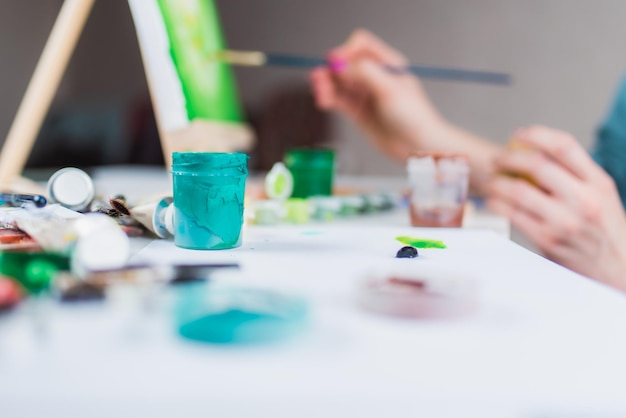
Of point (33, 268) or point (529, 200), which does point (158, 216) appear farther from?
point (529, 200)

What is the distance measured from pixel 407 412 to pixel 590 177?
2.29ft

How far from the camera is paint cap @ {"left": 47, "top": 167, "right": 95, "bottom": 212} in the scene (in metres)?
0.73

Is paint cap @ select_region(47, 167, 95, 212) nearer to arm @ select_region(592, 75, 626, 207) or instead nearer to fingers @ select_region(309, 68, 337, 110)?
fingers @ select_region(309, 68, 337, 110)

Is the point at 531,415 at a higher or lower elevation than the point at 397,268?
lower

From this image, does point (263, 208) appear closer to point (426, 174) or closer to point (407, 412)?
point (426, 174)

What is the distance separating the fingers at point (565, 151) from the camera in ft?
2.93

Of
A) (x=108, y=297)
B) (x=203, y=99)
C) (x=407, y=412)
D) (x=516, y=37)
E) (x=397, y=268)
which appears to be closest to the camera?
(x=407, y=412)

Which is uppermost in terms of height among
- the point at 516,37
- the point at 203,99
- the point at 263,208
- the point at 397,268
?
the point at 516,37

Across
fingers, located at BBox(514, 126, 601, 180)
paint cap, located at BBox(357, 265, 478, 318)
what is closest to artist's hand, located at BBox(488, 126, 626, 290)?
fingers, located at BBox(514, 126, 601, 180)

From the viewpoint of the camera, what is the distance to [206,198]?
0.62 meters

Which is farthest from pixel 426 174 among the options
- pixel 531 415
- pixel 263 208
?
pixel 531 415

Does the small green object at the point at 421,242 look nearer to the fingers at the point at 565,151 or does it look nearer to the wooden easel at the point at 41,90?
the fingers at the point at 565,151

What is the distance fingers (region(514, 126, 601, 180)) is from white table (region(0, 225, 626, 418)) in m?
0.47

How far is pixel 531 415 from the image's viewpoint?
31cm
